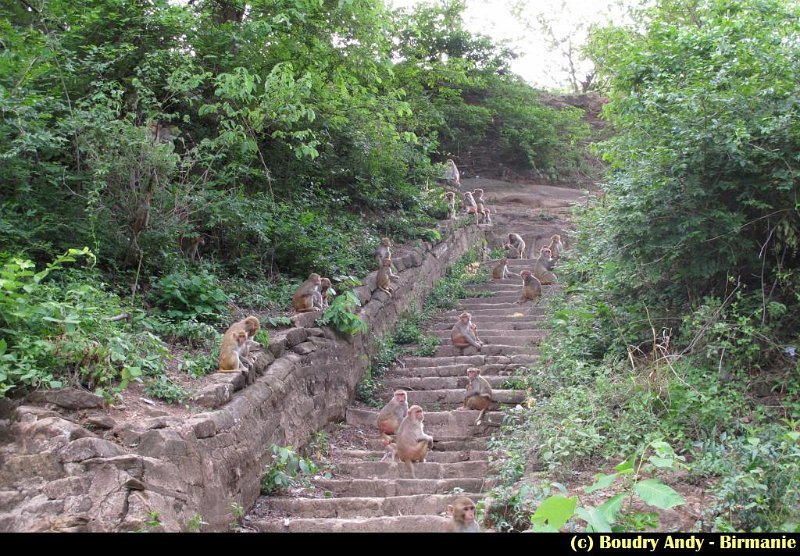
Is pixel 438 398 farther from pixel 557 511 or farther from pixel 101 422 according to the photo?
pixel 557 511

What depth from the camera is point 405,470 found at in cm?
903

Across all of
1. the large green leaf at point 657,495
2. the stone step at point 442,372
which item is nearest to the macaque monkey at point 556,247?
the stone step at point 442,372

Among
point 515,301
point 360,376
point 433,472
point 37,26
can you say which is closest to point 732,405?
point 433,472

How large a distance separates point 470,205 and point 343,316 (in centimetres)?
1043

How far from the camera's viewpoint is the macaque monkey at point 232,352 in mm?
8570

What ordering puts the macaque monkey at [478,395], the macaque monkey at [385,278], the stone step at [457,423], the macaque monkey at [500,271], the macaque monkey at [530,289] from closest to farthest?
the stone step at [457,423] → the macaque monkey at [478,395] → the macaque monkey at [385,278] → the macaque monkey at [530,289] → the macaque monkey at [500,271]

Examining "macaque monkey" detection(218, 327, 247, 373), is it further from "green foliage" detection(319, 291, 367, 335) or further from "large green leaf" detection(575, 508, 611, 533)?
"large green leaf" detection(575, 508, 611, 533)

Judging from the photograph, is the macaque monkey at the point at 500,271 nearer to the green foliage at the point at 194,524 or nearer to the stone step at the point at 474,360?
the stone step at the point at 474,360

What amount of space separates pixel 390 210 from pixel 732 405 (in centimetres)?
1077

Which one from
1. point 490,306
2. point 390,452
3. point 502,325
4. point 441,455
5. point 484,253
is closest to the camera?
point 390,452

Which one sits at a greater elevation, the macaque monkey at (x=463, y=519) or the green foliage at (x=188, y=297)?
the green foliage at (x=188, y=297)

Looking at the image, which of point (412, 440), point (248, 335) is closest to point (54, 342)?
point (248, 335)

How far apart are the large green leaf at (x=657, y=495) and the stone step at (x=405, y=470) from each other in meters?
2.77

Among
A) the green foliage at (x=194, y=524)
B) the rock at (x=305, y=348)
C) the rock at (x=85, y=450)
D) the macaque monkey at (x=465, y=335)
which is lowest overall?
the green foliage at (x=194, y=524)
